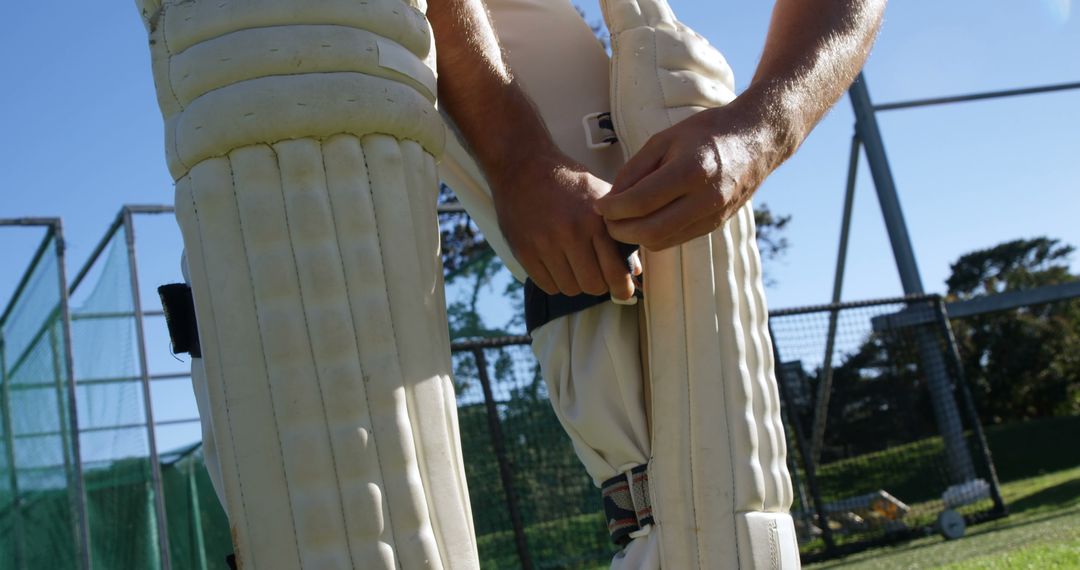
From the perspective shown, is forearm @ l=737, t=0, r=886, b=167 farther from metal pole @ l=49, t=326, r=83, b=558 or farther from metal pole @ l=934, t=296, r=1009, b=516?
metal pole @ l=934, t=296, r=1009, b=516

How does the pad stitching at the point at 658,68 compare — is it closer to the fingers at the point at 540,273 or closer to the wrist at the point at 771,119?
the wrist at the point at 771,119

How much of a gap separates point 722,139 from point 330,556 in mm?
480

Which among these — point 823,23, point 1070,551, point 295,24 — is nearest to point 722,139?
point 823,23

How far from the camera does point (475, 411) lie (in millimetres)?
5211

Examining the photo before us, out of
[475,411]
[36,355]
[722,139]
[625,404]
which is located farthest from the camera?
[475,411]

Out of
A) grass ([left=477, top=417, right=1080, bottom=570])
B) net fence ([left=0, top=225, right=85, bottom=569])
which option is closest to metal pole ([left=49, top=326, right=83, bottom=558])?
net fence ([left=0, top=225, right=85, bottom=569])

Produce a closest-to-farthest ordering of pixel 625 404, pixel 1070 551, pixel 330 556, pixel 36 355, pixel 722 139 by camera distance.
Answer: pixel 330 556, pixel 722 139, pixel 625 404, pixel 1070 551, pixel 36 355

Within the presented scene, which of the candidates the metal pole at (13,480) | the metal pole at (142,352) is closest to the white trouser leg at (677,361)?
the metal pole at (142,352)

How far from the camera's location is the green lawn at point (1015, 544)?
9.60ft

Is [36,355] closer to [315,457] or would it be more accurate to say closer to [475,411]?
[475,411]

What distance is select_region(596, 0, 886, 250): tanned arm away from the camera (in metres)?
0.82

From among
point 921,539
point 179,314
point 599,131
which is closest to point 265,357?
point 179,314

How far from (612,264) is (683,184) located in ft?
0.33

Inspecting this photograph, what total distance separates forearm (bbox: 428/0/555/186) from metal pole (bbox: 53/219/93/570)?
3790 mm
